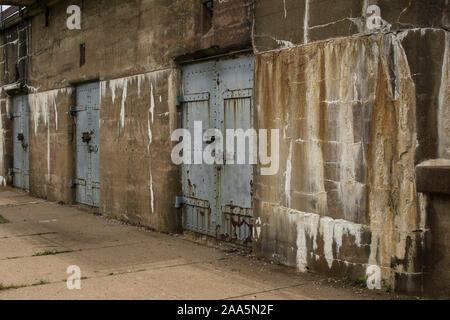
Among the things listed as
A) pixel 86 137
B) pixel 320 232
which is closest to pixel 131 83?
pixel 86 137

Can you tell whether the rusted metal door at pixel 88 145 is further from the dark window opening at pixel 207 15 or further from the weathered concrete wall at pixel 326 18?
the weathered concrete wall at pixel 326 18

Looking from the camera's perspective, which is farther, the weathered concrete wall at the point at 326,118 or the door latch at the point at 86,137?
the door latch at the point at 86,137

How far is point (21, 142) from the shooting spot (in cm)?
1287

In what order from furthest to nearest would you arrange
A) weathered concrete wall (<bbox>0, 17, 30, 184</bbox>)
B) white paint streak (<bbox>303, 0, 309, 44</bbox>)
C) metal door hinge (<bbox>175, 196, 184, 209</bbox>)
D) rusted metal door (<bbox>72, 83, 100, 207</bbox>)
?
weathered concrete wall (<bbox>0, 17, 30, 184</bbox>)
rusted metal door (<bbox>72, 83, 100, 207</bbox>)
metal door hinge (<bbox>175, 196, 184, 209</bbox>)
white paint streak (<bbox>303, 0, 309, 44</bbox>)

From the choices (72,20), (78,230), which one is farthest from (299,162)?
(72,20)

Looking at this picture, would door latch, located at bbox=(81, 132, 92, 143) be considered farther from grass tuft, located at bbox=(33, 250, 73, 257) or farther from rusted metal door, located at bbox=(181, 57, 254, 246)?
grass tuft, located at bbox=(33, 250, 73, 257)

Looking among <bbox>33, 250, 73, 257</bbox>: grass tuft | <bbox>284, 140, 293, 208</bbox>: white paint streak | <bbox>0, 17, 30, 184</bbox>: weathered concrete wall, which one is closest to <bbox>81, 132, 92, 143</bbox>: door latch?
<bbox>0, 17, 30, 184</bbox>: weathered concrete wall

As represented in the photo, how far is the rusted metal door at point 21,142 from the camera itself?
12582 mm

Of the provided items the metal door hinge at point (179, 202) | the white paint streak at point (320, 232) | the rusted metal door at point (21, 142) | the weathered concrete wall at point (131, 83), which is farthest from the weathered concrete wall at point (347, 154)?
the rusted metal door at point (21, 142)

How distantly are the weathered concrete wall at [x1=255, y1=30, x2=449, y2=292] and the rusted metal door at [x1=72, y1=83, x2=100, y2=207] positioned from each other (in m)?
4.57

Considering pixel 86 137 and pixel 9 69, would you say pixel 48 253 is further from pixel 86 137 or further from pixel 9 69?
pixel 9 69

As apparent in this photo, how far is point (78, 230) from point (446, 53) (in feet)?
18.4

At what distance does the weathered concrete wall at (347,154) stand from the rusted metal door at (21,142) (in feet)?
27.3

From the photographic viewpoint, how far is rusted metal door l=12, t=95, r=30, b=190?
12.6 metres
